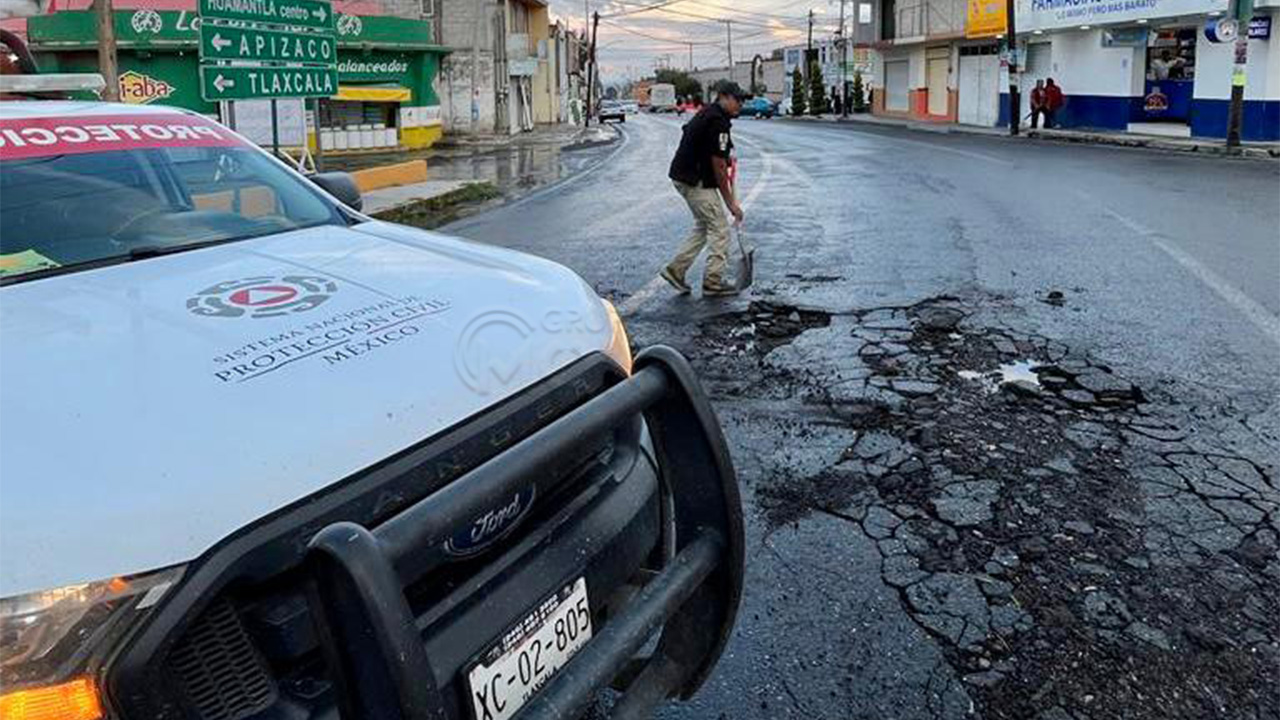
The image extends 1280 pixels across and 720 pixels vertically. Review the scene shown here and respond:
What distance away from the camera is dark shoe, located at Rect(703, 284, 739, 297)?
8312mm

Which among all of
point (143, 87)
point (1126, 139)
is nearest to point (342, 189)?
point (1126, 139)

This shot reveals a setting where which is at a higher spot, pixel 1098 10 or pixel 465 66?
pixel 1098 10

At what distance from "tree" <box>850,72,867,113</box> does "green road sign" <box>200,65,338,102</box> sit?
49.9 metres

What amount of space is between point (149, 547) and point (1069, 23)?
36408 millimetres

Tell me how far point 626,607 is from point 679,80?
142 metres

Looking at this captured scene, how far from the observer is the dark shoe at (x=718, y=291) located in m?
8.31

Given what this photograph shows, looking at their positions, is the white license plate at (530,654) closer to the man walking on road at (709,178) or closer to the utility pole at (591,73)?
the man walking on road at (709,178)

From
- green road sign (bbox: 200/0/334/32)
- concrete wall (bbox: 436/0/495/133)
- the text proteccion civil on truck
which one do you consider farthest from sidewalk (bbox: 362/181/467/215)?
concrete wall (bbox: 436/0/495/133)

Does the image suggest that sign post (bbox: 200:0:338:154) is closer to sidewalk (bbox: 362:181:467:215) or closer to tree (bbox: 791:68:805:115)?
sidewalk (bbox: 362:181:467:215)

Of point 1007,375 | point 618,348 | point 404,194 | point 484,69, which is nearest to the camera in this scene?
point 618,348

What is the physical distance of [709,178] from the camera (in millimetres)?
8641

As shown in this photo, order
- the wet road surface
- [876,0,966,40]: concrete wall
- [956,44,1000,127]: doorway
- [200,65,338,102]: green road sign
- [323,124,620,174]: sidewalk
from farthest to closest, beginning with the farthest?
[876,0,966,40]: concrete wall, [956,44,1000,127]: doorway, [323,124,620,174]: sidewalk, [200,65,338,102]: green road sign, the wet road surface

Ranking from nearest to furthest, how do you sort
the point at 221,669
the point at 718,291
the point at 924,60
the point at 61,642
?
the point at 61,642 < the point at 221,669 < the point at 718,291 < the point at 924,60

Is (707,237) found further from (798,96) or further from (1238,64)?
(798,96)
